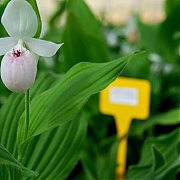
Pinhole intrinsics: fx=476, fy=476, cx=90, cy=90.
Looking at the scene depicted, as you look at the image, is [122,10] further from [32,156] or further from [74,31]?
[32,156]

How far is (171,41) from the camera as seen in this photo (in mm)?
1601

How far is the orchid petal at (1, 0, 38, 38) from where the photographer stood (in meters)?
0.71

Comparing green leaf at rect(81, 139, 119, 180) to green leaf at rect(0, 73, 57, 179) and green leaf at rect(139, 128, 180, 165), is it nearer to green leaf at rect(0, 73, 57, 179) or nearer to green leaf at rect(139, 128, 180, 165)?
green leaf at rect(139, 128, 180, 165)

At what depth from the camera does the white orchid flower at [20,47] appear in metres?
0.69

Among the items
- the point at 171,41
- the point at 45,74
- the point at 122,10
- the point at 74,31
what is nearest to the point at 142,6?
the point at 122,10

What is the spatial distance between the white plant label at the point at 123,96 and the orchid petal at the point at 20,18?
542 mm

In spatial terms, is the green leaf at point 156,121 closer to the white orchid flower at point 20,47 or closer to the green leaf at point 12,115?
the green leaf at point 12,115

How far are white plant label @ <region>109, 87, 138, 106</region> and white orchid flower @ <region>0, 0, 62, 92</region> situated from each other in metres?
0.51

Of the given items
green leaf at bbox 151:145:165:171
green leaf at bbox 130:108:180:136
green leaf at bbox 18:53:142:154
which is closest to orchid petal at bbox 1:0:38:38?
green leaf at bbox 18:53:142:154

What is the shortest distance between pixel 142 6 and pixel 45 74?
4004 mm

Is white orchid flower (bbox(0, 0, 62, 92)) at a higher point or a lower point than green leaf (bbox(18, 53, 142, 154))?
higher

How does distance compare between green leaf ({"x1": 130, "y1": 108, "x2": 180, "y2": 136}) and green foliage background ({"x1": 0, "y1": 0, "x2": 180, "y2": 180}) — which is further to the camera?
green leaf ({"x1": 130, "y1": 108, "x2": 180, "y2": 136})

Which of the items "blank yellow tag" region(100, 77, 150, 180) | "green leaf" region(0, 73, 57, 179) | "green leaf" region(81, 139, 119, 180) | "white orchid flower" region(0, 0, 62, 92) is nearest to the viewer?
"white orchid flower" region(0, 0, 62, 92)

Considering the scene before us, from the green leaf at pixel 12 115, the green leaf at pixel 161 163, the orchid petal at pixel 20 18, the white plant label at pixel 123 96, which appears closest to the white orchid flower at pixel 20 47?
the orchid petal at pixel 20 18
